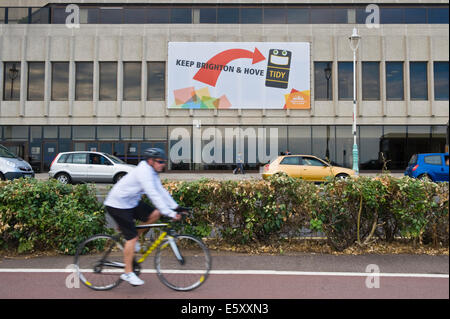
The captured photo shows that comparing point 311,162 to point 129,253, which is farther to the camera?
point 311,162

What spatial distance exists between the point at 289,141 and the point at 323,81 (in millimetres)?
5039

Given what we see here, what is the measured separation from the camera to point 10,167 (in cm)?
1448

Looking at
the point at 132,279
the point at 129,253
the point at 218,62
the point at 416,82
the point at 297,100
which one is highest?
the point at 218,62

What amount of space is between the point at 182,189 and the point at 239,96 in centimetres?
2079

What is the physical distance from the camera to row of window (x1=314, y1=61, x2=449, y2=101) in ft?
84.6

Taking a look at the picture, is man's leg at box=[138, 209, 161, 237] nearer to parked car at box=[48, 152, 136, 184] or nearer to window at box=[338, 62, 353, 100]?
parked car at box=[48, 152, 136, 184]

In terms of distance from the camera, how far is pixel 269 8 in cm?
2648

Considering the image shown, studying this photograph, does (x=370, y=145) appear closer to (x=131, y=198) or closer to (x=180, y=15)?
(x=180, y=15)

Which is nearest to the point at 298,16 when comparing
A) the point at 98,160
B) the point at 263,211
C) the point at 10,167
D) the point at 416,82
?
the point at 416,82

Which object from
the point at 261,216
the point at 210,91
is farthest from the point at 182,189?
the point at 210,91

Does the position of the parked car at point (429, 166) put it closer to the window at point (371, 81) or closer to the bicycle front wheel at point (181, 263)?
the window at point (371, 81)

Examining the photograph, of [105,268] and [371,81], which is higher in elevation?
[371,81]

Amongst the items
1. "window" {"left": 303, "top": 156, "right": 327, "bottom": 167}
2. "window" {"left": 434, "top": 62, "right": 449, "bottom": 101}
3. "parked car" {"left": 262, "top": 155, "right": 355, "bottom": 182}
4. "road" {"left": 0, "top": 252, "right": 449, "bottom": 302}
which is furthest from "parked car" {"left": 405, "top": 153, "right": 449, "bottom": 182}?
"road" {"left": 0, "top": 252, "right": 449, "bottom": 302}

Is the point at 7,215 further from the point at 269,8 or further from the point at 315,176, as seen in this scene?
the point at 269,8
